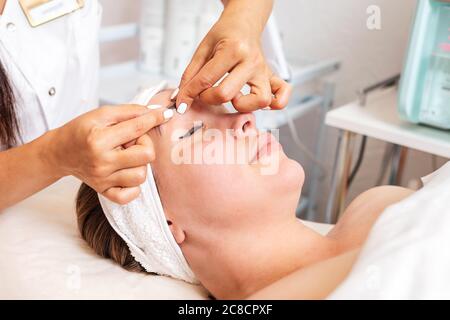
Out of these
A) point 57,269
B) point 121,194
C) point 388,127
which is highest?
point 121,194

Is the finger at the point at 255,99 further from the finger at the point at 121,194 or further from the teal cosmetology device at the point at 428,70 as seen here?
the teal cosmetology device at the point at 428,70

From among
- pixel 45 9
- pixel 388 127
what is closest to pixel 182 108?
pixel 45 9

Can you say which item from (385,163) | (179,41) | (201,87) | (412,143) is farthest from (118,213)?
(385,163)

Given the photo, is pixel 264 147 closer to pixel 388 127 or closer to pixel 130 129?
pixel 130 129

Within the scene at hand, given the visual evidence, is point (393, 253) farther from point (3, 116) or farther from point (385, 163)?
point (385, 163)

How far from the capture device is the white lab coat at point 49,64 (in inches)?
48.9

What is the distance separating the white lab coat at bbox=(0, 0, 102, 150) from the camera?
4.08 feet

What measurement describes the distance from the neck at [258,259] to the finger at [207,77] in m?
0.27

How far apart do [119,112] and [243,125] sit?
0.26m

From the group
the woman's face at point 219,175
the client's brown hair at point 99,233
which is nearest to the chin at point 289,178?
the woman's face at point 219,175

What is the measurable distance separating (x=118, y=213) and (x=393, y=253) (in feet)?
1.66

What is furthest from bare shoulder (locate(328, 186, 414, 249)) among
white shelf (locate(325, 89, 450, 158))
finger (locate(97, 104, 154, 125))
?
finger (locate(97, 104, 154, 125))

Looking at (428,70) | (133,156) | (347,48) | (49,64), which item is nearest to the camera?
(133,156)

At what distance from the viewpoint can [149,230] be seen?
3.39 ft
